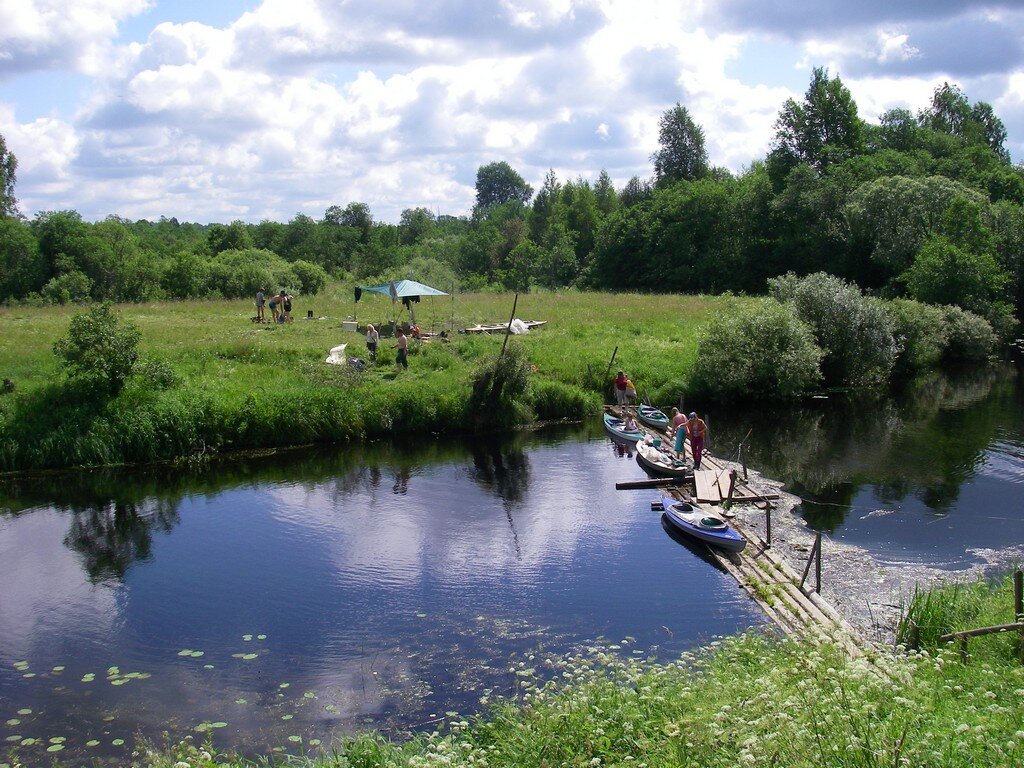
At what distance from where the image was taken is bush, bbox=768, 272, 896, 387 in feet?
135

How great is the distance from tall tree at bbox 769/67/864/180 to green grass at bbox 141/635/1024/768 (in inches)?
2873

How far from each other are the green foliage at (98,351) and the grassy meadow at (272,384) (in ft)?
2.04

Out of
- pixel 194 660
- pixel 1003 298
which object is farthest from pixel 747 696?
pixel 1003 298

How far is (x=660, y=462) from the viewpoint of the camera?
2750 cm

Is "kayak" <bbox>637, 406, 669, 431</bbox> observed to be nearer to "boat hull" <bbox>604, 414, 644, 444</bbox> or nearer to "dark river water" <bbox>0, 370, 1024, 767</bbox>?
"boat hull" <bbox>604, 414, 644, 444</bbox>

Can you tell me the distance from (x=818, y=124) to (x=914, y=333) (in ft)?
131

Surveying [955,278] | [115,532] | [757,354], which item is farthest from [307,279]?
[955,278]

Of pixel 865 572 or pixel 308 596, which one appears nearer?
pixel 308 596

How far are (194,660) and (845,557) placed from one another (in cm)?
1465

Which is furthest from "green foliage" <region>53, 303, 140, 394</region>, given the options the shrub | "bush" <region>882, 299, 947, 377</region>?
the shrub

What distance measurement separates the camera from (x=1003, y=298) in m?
58.8

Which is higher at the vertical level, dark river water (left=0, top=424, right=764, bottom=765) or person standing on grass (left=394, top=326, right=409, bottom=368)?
person standing on grass (left=394, top=326, right=409, bottom=368)

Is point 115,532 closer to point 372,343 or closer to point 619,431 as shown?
point 372,343

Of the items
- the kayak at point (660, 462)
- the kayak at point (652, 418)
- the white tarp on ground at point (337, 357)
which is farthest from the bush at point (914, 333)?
the white tarp on ground at point (337, 357)
